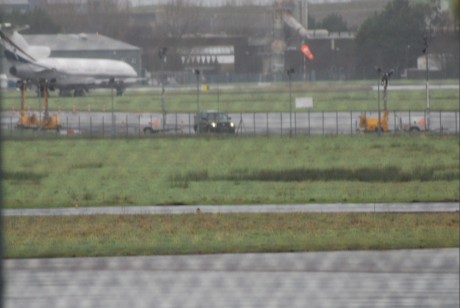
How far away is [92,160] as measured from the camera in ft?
78.0

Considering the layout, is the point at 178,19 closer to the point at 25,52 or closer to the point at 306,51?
the point at 306,51

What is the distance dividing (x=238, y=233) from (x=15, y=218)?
3689mm

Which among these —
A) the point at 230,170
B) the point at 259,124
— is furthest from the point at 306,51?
the point at 230,170

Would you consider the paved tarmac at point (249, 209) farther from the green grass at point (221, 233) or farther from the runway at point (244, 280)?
the runway at point (244, 280)

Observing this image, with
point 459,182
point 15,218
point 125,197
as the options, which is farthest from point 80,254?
point 459,182

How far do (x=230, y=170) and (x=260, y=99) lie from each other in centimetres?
1062

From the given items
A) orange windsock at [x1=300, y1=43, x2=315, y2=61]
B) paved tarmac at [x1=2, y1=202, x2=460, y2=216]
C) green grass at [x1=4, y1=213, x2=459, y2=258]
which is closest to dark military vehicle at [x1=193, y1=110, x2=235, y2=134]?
orange windsock at [x1=300, y1=43, x2=315, y2=61]

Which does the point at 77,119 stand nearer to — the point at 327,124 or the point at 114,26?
the point at 114,26

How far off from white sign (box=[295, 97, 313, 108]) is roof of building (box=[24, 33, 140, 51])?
5.35 metres

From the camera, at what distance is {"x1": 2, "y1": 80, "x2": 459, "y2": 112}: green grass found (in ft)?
97.7

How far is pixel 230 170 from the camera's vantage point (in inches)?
869

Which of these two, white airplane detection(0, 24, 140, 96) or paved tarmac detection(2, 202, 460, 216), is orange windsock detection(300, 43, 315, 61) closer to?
white airplane detection(0, 24, 140, 96)

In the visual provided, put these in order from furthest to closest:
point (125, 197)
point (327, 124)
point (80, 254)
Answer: point (327, 124) → point (125, 197) → point (80, 254)

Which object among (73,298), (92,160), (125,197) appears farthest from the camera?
(92,160)
